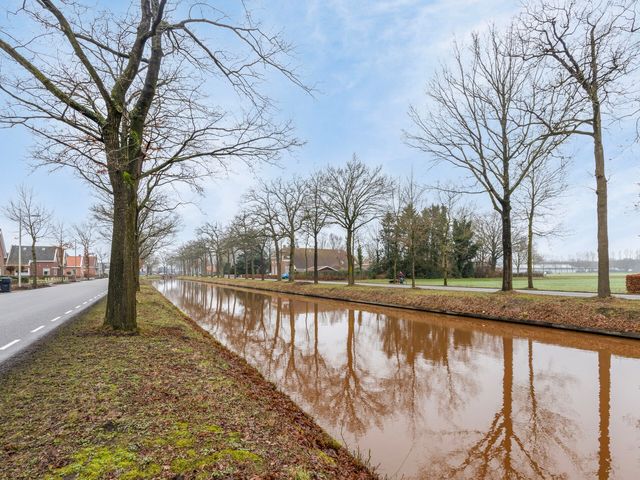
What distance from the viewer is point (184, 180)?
12281 millimetres

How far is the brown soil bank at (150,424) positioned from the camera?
3.26 m

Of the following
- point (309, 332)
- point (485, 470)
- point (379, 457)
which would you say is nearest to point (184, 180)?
point (309, 332)

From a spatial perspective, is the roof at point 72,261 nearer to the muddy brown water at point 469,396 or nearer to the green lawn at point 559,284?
the green lawn at point 559,284

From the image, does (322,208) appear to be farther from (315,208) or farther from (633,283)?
(633,283)

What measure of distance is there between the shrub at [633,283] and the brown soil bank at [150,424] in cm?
2114

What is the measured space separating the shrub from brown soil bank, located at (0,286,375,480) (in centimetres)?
2114

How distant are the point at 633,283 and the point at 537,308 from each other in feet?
30.7

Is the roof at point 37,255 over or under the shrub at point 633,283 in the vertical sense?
over

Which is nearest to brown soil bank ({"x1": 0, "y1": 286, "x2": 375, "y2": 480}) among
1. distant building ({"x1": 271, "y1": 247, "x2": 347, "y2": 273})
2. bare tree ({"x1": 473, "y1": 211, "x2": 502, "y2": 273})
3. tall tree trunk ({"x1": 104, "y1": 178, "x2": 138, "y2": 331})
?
tall tree trunk ({"x1": 104, "y1": 178, "x2": 138, "y2": 331})

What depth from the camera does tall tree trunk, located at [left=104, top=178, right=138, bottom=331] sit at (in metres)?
9.15

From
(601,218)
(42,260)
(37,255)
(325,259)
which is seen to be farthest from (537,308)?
(42,260)

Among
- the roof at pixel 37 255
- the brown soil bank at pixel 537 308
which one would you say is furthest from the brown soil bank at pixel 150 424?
the roof at pixel 37 255

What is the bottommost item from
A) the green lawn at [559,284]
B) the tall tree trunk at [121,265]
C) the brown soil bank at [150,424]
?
the green lawn at [559,284]

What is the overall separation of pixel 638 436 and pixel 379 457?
3.48m
